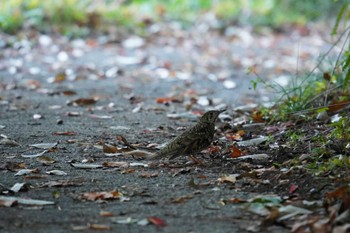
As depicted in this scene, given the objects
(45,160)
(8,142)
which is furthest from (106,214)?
(8,142)

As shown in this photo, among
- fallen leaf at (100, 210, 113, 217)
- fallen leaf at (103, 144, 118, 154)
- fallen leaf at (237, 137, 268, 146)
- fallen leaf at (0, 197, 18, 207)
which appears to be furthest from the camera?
fallen leaf at (237, 137, 268, 146)

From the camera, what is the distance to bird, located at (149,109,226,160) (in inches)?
184

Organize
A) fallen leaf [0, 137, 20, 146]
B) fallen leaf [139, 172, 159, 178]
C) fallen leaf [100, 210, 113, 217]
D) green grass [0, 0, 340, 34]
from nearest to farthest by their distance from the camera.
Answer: fallen leaf [100, 210, 113, 217] < fallen leaf [139, 172, 159, 178] < fallen leaf [0, 137, 20, 146] < green grass [0, 0, 340, 34]

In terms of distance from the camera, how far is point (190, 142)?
4.69 m

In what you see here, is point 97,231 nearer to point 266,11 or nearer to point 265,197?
point 265,197

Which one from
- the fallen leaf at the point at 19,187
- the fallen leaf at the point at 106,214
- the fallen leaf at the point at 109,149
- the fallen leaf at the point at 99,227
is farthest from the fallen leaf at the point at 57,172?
the fallen leaf at the point at 99,227

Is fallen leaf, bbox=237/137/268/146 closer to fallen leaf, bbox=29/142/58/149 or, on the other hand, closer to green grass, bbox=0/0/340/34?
fallen leaf, bbox=29/142/58/149

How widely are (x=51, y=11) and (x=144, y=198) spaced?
9.66 m

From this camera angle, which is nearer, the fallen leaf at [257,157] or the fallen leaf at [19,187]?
the fallen leaf at [19,187]

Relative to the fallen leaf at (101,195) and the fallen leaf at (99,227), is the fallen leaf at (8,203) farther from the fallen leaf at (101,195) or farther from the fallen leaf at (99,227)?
the fallen leaf at (99,227)

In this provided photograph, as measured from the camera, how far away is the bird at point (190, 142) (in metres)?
4.68

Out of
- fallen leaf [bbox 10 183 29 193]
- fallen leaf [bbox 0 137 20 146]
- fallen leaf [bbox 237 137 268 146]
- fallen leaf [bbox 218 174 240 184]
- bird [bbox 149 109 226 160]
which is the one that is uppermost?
bird [bbox 149 109 226 160]

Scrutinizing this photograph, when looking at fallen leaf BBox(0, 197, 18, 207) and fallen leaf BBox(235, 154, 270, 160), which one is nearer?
fallen leaf BBox(0, 197, 18, 207)

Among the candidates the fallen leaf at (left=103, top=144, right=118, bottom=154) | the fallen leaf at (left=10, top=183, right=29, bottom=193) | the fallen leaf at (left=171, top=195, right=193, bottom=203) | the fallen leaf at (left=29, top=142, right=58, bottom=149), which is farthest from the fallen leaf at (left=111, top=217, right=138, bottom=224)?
the fallen leaf at (left=29, top=142, right=58, bottom=149)
